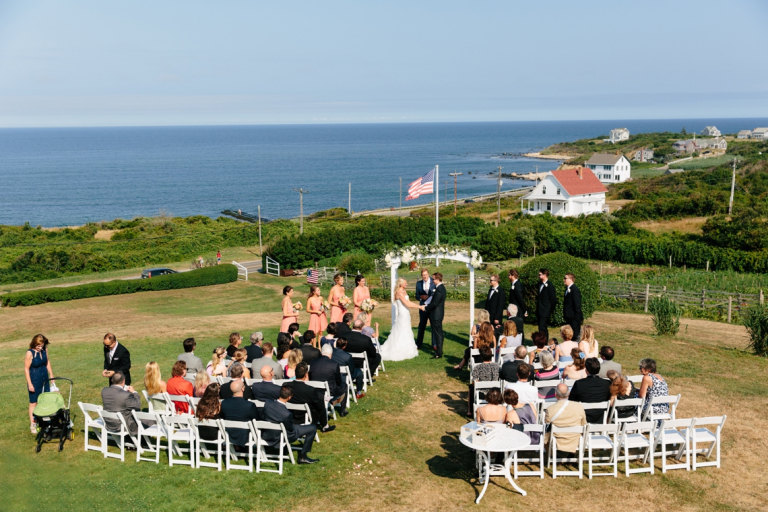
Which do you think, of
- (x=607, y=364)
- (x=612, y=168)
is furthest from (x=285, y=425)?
(x=612, y=168)

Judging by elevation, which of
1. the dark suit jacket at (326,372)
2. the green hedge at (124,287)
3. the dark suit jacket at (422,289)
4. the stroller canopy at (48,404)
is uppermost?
the dark suit jacket at (422,289)

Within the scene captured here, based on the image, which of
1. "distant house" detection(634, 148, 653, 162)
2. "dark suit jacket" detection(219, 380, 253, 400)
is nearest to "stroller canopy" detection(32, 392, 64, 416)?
"dark suit jacket" detection(219, 380, 253, 400)

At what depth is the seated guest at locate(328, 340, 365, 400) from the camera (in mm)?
10453

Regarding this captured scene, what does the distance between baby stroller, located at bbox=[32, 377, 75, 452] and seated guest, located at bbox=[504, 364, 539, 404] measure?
21.6ft

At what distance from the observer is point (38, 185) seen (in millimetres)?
145250

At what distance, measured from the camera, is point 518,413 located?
8.23m

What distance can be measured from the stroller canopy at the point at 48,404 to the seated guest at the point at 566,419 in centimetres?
713

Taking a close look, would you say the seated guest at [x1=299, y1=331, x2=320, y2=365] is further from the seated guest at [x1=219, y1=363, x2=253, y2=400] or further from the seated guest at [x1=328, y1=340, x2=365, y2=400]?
the seated guest at [x1=219, y1=363, x2=253, y2=400]

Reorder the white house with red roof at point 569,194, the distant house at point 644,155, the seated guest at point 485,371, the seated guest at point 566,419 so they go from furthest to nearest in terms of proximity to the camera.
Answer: the distant house at point 644,155
the white house with red roof at point 569,194
the seated guest at point 485,371
the seated guest at point 566,419

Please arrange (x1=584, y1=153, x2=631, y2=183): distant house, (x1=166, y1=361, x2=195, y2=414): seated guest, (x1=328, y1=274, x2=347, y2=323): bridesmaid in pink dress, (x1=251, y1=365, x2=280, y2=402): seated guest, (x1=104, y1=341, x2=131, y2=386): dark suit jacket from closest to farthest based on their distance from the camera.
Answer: (x1=251, y1=365, x2=280, y2=402): seated guest, (x1=166, y1=361, x2=195, y2=414): seated guest, (x1=104, y1=341, x2=131, y2=386): dark suit jacket, (x1=328, y1=274, x2=347, y2=323): bridesmaid in pink dress, (x1=584, y1=153, x2=631, y2=183): distant house

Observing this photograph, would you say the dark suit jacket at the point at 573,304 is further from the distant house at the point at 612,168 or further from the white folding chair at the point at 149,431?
the distant house at the point at 612,168

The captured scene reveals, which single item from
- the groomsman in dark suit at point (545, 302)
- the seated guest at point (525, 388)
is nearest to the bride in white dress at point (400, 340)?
the groomsman in dark suit at point (545, 302)

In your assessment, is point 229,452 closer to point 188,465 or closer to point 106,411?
point 188,465

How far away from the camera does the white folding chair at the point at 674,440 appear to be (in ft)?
26.0
